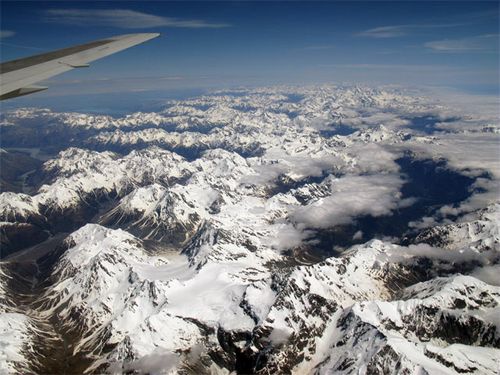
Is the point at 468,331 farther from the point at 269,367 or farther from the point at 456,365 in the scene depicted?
the point at 269,367

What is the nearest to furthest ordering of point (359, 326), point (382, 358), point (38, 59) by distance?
point (38, 59) → point (382, 358) → point (359, 326)

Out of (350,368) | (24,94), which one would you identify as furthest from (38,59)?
(350,368)

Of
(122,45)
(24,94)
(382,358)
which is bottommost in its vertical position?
(382,358)

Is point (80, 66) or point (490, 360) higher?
point (80, 66)

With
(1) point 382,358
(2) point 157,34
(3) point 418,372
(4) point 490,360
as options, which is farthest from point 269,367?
(2) point 157,34

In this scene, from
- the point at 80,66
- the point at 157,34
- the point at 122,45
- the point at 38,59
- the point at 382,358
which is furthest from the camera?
the point at 382,358

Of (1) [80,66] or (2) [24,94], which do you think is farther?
(1) [80,66]
